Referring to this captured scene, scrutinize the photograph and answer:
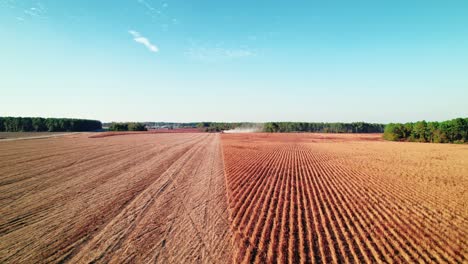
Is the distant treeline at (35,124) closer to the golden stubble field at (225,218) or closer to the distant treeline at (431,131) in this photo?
the golden stubble field at (225,218)

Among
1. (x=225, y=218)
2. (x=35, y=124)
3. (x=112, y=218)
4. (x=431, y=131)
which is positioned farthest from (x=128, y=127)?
(x=431, y=131)

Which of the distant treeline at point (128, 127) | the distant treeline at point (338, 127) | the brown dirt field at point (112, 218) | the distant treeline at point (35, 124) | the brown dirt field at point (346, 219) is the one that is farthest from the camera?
the distant treeline at point (338, 127)

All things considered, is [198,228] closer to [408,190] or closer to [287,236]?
[287,236]

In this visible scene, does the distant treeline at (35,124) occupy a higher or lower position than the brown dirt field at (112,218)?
higher

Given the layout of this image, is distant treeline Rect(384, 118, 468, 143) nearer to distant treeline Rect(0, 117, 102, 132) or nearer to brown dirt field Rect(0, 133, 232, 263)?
brown dirt field Rect(0, 133, 232, 263)

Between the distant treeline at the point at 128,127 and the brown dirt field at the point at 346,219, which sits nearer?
the brown dirt field at the point at 346,219

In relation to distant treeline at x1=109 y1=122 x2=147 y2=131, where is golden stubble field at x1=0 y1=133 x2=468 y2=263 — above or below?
below

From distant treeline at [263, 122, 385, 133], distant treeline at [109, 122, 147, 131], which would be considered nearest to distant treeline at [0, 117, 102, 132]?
distant treeline at [109, 122, 147, 131]

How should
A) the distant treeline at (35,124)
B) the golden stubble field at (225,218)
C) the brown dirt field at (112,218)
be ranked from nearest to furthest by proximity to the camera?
1. the brown dirt field at (112,218)
2. the golden stubble field at (225,218)
3. the distant treeline at (35,124)

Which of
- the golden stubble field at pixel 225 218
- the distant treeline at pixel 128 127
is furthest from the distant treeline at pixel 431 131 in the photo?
the distant treeline at pixel 128 127
